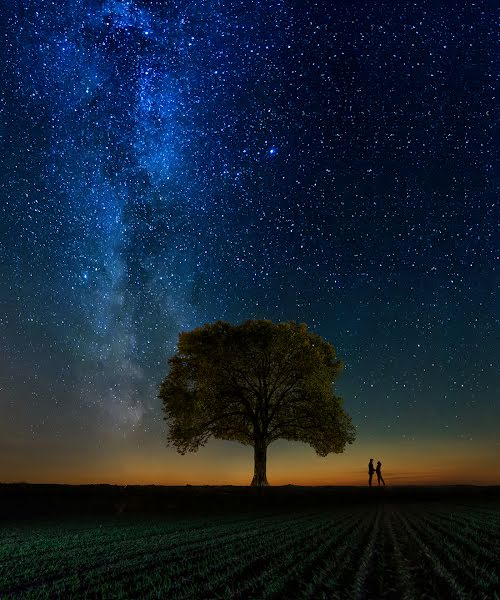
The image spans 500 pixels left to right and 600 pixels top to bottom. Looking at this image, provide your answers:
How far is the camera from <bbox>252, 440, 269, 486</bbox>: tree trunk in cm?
2883

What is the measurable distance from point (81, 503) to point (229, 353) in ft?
43.8

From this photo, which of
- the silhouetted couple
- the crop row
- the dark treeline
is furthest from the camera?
the silhouetted couple

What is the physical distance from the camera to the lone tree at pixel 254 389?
97.2ft

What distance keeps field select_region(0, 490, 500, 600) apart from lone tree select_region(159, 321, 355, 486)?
17.1 m

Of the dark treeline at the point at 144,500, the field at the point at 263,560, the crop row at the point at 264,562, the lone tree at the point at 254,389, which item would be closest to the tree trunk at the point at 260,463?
the lone tree at the point at 254,389

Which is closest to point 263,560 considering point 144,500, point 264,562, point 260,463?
point 264,562

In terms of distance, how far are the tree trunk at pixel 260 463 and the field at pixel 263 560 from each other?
667 inches

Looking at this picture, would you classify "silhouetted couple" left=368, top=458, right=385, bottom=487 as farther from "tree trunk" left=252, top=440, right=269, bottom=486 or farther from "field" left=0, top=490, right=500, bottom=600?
"field" left=0, top=490, right=500, bottom=600

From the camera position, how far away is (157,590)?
557cm

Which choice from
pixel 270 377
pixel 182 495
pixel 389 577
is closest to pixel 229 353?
pixel 270 377

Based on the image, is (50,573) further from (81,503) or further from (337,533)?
(81,503)

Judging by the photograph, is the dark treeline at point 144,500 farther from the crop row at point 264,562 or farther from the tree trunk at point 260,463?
the crop row at point 264,562

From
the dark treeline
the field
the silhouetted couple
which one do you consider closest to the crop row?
the field

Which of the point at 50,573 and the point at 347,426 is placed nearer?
the point at 50,573
